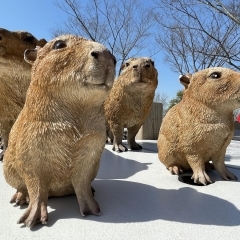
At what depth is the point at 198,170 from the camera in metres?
1.68

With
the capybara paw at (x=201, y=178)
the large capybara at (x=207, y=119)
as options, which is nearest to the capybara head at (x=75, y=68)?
the large capybara at (x=207, y=119)

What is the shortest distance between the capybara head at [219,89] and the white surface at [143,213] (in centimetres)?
51

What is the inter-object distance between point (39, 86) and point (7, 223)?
0.58m

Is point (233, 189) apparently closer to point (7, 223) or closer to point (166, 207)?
point (166, 207)

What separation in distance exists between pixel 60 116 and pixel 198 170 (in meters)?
1.04

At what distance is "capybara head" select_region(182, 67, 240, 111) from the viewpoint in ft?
5.28

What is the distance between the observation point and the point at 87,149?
3.58ft

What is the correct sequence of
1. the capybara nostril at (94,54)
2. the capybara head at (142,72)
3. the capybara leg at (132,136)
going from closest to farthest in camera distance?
the capybara nostril at (94,54), the capybara head at (142,72), the capybara leg at (132,136)

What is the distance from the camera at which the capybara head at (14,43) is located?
1779 mm

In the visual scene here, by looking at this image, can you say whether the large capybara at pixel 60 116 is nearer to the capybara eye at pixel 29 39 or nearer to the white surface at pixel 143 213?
the white surface at pixel 143 213

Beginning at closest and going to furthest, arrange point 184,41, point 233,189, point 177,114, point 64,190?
point 64,190 → point 233,189 → point 177,114 → point 184,41

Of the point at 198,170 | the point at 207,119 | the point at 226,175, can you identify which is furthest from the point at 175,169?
the point at 207,119

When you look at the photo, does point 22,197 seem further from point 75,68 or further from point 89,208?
point 75,68

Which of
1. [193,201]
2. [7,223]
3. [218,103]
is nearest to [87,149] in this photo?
[7,223]
